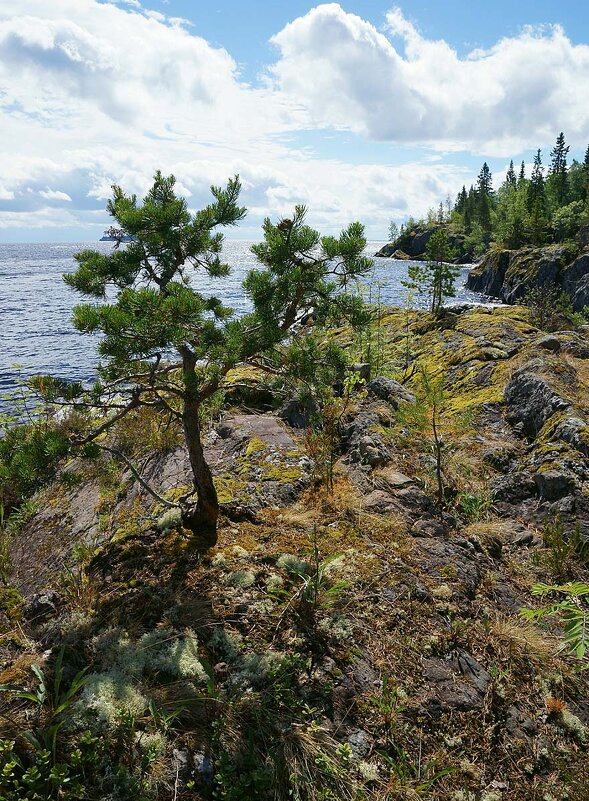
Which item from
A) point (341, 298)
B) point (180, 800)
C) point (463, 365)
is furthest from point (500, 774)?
point (463, 365)

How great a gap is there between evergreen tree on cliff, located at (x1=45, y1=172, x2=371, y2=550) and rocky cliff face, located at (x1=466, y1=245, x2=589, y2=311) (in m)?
37.3

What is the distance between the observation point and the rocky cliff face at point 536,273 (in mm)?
41556

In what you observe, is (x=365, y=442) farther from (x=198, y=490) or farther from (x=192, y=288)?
(x=192, y=288)

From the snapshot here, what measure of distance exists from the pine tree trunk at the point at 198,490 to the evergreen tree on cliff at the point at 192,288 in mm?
20

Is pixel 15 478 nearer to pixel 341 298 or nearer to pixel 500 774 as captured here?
pixel 341 298

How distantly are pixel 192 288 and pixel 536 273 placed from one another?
50864mm

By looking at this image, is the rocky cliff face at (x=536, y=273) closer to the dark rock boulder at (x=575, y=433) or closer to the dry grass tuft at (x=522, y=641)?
the dark rock boulder at (x=575, y=433)

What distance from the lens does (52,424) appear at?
27.9 ft

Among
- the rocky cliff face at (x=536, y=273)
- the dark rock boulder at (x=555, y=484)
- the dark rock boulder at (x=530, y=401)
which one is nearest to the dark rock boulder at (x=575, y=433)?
the dark rock boulder at (x=530, y=401)

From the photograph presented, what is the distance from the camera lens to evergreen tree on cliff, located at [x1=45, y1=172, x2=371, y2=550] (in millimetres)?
3309

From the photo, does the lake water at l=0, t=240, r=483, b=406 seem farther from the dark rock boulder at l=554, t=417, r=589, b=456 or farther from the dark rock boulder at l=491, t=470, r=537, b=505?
the dark rock boulder at l=491, t=470, r=537, b=505

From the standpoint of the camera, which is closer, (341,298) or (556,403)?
(341,298)

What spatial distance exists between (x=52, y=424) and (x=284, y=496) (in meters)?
5.02

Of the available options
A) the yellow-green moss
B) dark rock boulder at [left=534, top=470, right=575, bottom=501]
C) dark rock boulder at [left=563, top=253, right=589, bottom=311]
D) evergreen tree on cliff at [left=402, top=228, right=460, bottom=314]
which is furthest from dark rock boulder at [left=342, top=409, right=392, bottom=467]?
dark rock boulder at [left=563, top=253, right=589, bottom=311]
